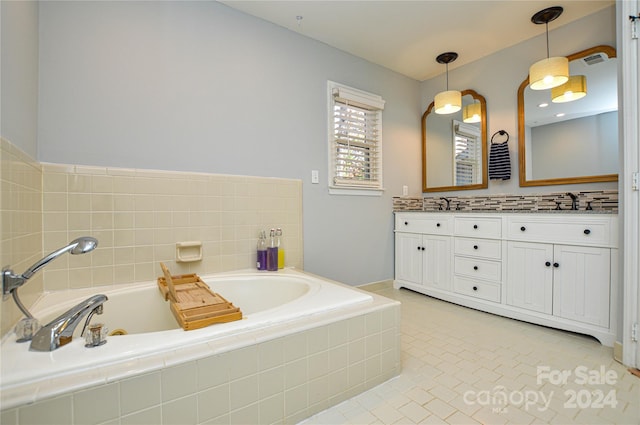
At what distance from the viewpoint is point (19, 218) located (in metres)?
1.21

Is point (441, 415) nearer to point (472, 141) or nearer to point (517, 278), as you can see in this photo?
point (517, 278)

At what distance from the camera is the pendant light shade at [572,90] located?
7.61 ft

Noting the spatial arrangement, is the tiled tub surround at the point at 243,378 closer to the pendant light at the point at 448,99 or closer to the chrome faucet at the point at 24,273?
the chrome faucet at the point at 24,273

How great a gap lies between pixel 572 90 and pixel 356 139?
1.80 m

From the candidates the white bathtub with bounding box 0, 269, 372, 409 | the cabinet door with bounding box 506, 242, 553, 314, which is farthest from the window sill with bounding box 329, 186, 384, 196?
the cabinet door with bounding box 506, 242, 553, 314

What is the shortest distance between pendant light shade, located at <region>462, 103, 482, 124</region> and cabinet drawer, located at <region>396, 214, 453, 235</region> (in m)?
1.14

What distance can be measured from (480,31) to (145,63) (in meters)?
2.71

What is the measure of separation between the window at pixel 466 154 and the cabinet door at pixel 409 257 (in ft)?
2.70

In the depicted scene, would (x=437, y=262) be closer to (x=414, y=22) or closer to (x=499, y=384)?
(x=499, y=384)

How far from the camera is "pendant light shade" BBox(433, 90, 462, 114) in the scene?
2.94 m

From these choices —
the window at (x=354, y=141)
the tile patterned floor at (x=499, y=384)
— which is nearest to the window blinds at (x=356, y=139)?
the window at (x=354, y=141)

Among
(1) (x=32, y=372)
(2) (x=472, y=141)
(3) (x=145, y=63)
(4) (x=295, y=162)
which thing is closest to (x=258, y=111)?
(4) (x=295, y=162)

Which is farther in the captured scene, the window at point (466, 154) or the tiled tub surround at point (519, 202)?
the window at point (466, 154)

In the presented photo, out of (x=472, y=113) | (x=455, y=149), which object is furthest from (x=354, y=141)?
(x=472, y=113)
